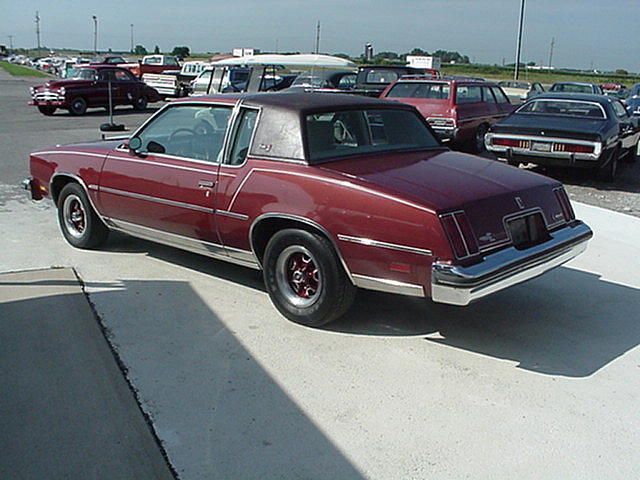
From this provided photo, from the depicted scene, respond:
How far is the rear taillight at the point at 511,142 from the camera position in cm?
1085

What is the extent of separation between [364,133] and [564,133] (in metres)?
6.32

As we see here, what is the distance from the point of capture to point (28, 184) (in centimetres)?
711

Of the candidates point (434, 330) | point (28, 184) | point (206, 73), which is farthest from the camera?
point (206, 73)

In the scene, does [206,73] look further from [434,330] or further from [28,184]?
[434,330]

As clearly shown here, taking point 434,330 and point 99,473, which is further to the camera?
point 434,330

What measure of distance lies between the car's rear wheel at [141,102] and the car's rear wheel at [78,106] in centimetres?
225

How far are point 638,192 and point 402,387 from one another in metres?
8.31

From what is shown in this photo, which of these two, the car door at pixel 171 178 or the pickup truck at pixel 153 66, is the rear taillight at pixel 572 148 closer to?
the car door at pixel 171 178

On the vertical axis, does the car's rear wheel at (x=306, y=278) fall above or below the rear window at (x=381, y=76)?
below

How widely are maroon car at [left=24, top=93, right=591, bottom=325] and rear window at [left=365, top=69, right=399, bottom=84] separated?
48.2 feet

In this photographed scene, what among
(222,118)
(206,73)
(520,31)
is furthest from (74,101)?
(520,31)

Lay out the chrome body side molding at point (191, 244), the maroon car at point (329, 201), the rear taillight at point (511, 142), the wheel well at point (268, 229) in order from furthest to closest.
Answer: the rear taillight at point (511, 142), the chrome body side molding at point (191, 244), the wheel well at point (268, 229), the maroon car at point (329, 201)

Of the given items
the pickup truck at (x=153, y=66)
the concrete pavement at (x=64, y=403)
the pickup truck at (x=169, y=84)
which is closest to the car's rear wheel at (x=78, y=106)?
the pickup truck at (x=169, y=84)

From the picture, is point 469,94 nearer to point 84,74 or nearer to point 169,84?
point 84,74
